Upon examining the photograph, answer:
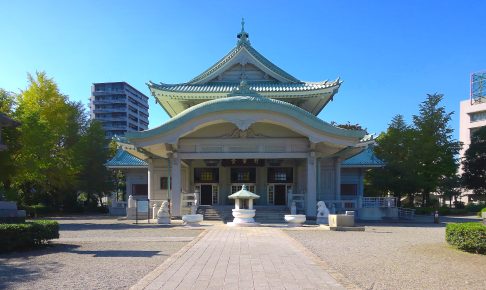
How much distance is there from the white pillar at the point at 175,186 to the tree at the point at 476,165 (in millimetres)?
37640

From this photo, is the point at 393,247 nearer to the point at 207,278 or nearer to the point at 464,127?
the point at 207,278

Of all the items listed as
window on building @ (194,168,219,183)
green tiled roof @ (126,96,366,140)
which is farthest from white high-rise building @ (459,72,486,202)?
green tiled roof @ (126,96,366,140)

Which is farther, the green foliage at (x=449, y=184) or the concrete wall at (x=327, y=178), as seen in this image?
the green foliage at (x=449, y=184)

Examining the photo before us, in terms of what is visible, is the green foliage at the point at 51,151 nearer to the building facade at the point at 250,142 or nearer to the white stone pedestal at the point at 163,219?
the building facade at the point at 250,142

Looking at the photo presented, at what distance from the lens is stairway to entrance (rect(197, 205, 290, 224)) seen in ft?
77.6

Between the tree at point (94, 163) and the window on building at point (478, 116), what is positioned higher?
the window on building at point (478, 116)

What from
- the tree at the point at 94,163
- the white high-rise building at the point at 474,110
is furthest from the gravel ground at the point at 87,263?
the white high-rise building at the point at 474,110

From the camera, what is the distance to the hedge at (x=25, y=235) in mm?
11406

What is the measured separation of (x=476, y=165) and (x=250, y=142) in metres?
34.6

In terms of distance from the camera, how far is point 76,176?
126ft

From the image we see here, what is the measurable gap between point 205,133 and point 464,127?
6042 cm

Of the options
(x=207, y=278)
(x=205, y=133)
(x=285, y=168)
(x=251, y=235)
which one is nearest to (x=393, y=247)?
(x=251, y=235)

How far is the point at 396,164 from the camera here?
3625cm

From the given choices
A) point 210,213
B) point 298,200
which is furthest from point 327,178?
point 210,213
